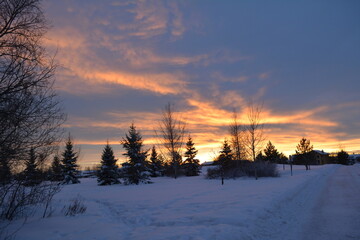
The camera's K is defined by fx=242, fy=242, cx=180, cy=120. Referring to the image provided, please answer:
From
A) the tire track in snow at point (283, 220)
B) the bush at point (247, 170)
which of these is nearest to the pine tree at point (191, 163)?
the bush at point (247, 170)

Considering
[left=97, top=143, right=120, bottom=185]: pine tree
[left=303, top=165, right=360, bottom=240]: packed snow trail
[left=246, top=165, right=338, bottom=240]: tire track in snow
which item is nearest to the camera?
[left=303, top=165, right=360, bottom=240]: packed snow trail

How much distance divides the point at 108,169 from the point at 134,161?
426cm

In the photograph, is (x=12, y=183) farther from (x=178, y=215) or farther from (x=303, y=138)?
(x=303, y=138)

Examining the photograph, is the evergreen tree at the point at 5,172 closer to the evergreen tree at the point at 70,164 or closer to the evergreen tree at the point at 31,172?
the evergreen tree at the point at 31,172

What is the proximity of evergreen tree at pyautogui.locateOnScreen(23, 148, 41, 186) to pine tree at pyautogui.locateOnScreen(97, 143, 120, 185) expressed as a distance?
23.0 metres

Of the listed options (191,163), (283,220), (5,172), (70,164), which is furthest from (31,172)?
(191,163)

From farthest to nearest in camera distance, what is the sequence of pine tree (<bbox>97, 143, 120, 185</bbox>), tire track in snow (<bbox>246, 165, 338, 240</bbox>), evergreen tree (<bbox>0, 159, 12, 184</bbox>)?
pine tree (<bbox>97, 143, 120, 185</bbox>) → evergreen tree (<bbox>0, 159, 12, 184</bbox>) → tire track in snow (<bbox>246, 165, 338, 240</bbox>)

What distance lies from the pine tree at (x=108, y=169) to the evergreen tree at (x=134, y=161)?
2929 millimetres

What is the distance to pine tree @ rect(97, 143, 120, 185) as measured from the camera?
3050 cm

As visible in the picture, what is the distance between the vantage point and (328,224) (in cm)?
646

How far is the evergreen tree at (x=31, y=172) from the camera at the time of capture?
22.2ft

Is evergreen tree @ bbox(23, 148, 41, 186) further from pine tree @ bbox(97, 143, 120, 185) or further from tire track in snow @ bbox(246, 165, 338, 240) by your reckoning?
pine tree @ bbox(97, 143, 120, 185)

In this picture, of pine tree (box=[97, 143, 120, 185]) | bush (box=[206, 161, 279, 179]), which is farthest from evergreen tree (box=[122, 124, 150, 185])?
bush (box=[206, 161, 279, 179])

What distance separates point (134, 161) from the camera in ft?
95.4
